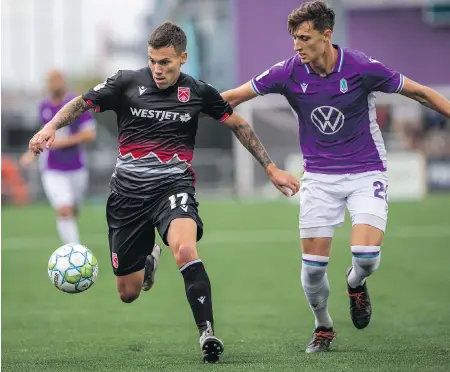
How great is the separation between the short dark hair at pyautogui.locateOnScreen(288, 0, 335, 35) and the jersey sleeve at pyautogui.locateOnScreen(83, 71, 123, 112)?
4.44 ft

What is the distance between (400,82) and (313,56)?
69 centimetres

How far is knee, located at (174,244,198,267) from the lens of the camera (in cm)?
766

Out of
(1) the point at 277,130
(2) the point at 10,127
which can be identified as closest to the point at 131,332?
(1) the point at 277,130

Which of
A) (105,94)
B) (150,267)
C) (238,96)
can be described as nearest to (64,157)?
(150,267)

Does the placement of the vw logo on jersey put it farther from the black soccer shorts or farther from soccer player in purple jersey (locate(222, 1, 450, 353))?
the black soccer shorts

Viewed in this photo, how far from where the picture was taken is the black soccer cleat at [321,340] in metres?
8.17

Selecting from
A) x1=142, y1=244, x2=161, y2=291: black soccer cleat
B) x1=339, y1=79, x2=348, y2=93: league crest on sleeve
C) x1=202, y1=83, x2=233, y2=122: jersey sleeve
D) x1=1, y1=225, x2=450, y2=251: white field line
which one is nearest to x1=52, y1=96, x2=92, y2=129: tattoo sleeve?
x1=202, y1=83, x2=233, y2=122: jersey sleeve

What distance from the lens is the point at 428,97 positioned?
26.7 feet

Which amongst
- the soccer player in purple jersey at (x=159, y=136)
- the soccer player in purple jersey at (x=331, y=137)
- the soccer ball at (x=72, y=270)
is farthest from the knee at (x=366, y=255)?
the soccer ball at (x=72, y=270)

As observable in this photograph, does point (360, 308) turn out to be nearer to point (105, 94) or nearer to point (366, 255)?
point (366, 255)

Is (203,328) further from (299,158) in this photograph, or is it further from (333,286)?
(299,158)

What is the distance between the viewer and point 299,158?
31.4 metres

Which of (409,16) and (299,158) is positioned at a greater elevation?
(409,16)

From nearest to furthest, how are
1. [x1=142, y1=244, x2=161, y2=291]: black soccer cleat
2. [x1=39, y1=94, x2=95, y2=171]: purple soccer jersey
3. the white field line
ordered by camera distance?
1. [x1=142, y1=244, x2=161, y2=291]: black soccer cleat
2. [x1=39, y1=94, x2=95, y2=171]: purple soccer jersey
3. the white field line
